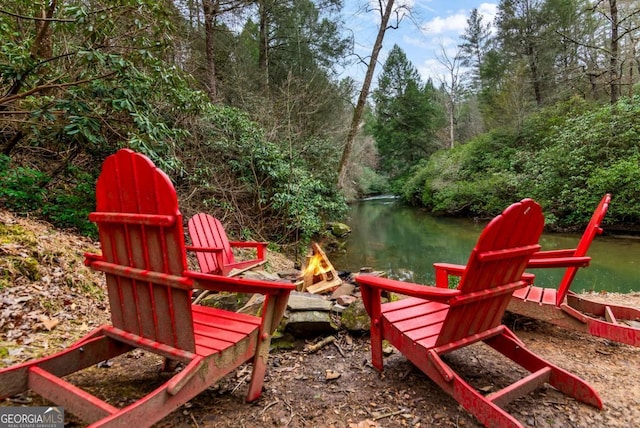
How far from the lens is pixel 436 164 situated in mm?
15320

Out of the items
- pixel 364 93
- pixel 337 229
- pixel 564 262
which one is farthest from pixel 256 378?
pixel 337 229

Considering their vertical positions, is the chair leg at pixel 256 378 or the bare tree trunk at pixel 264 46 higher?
the bare tree trunk at pixel 264 46

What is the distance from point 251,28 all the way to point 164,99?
6.92 metres

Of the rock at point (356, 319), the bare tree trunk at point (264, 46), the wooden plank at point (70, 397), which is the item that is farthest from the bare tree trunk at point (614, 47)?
the wooden plank at point (70, 397)

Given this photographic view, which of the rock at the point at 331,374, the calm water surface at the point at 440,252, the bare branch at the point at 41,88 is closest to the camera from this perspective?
the rock at the point at 331,374

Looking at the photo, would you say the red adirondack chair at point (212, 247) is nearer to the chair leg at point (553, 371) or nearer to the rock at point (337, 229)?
the chair leg at point (553, 371)

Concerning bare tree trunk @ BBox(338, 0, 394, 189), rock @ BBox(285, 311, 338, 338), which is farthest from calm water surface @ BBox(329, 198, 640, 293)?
rock @ BBox(285, 311, 338, 338)

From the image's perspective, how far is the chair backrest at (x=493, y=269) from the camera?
4.17 feet

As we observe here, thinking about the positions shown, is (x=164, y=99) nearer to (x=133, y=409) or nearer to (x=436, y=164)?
(x=133, y=409)

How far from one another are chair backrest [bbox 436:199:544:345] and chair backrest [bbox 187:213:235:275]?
213 centimetres

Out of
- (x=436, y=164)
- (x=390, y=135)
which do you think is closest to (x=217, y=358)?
(x=436, y=164)

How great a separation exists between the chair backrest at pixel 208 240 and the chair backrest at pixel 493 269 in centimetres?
213

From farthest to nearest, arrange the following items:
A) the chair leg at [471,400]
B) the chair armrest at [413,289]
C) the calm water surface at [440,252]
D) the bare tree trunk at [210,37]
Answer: the bare tree trunk at [210,37] < the calm water surface at [440,252] < the chair armrest at [413,289] < the chair leg at [471,400]

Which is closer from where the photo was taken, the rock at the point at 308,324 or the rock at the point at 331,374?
the rock at the point at 331,374
